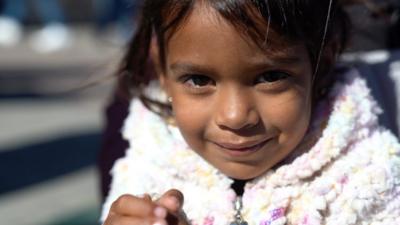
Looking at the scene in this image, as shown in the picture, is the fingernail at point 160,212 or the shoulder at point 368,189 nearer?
the fingernail at point 160,212

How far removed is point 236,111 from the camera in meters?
1.28

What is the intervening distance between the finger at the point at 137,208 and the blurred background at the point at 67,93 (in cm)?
52

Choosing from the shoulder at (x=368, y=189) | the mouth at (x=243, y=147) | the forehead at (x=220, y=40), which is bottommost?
the shoulder at (x=368, y=189)

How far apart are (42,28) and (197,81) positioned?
1012cm

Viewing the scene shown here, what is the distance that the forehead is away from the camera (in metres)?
1.28

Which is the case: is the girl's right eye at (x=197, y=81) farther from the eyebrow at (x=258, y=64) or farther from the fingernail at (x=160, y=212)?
the fingernail at (x=160, y=212)

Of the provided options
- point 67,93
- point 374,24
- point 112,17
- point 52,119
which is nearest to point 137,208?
point 374,24

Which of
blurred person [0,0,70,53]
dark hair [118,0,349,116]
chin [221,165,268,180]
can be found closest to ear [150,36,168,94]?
dark hair [118,0,349,116]

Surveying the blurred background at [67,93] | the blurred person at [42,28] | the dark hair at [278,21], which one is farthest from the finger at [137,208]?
the blurred person at [42,28]

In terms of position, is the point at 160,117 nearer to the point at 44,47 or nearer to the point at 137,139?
the point at 137,139

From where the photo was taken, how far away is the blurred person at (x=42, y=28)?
1023cm

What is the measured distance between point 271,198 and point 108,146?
541 millimetres

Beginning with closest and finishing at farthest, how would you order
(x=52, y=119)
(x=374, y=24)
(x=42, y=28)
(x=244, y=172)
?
(x=244, y=172), (x=374, y=24), (x=52, y=119), (x=42, y=28)

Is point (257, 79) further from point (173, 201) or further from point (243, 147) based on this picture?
point (173, 201)
